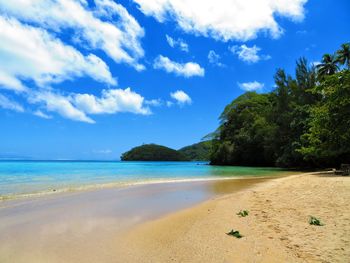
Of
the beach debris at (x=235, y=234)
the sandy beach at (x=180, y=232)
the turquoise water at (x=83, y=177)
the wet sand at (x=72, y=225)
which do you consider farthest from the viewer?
the turquoise water at (x=83, y=177)

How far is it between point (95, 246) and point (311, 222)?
180 inches

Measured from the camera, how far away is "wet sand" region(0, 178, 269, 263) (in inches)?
201

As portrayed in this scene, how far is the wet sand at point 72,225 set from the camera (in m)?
5.09

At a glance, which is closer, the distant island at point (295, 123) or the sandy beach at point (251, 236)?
the sandy beach at point (251, 236)

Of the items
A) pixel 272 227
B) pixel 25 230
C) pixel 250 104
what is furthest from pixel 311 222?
pixel 250 104

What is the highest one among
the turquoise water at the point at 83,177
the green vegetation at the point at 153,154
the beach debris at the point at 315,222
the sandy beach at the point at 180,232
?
the green vegetation at the point at 153,154

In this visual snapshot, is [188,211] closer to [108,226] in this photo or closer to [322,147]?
[108,226]

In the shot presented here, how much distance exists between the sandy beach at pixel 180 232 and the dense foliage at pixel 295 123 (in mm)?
12528

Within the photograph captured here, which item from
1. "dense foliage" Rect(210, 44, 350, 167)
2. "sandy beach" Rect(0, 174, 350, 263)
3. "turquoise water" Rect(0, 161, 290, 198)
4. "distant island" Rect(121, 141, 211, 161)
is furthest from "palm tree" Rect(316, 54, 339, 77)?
"distant island" Rect(121, 141, 211, 161)

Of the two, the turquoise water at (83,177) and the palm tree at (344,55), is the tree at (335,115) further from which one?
the palm tree at (344,55)

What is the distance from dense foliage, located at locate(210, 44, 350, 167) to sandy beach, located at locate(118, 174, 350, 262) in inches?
488

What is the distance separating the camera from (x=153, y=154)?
551 ft

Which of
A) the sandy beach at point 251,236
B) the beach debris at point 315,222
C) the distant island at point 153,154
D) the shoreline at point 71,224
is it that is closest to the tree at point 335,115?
the sandy beach at point 251,236

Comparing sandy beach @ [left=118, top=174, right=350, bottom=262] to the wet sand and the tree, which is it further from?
the tree
